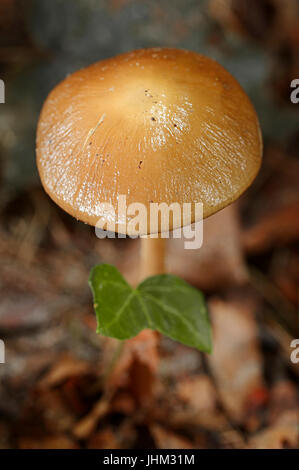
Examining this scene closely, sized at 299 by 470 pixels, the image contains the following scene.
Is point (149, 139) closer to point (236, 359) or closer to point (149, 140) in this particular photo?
point (149, 140)

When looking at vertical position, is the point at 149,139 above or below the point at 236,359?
above

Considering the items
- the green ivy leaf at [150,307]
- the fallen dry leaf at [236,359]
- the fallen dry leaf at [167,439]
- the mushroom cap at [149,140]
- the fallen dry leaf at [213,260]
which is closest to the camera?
the mushroom cap at [149,140]

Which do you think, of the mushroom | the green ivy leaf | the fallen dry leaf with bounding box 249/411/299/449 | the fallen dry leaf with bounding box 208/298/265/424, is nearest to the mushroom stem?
the green ivy leaf

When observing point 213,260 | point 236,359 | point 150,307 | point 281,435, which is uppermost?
point 213,260

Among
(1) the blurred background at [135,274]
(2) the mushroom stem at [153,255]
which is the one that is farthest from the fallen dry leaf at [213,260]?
(2) the mushroom stem at [153,255]

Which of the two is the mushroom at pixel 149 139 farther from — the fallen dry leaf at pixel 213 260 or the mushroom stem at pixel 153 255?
the fallen dry leaf at pixel 213 260

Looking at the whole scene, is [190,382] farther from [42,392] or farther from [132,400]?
[42,392]

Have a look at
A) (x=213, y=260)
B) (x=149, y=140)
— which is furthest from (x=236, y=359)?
(x=149, y=140)
